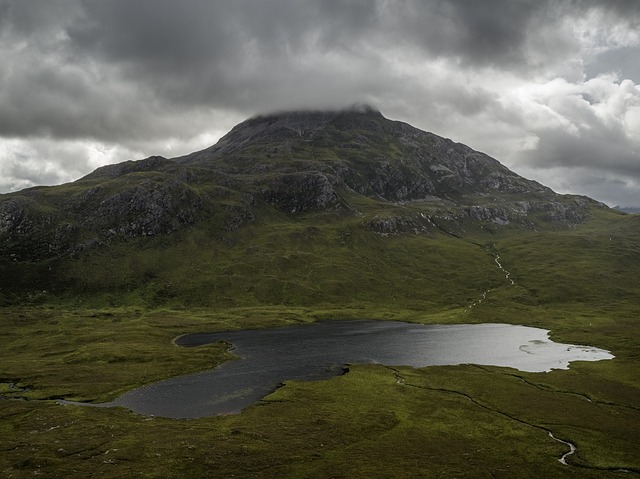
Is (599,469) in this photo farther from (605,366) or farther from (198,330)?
(198,330)

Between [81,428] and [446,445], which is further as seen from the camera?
[81,428]

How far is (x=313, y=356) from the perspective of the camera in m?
145

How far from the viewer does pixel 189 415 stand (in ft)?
282

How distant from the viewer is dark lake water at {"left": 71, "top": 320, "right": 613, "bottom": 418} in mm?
97812

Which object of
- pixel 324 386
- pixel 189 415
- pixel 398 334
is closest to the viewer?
pixel 189 415

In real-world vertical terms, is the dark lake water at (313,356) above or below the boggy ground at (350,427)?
below

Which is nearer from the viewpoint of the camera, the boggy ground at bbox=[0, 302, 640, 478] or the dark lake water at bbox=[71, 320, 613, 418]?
the boggy ground at bbox=[0, 302, 640, 478]

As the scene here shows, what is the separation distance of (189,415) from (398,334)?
12008 centimetres

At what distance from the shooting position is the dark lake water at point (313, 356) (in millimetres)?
97812

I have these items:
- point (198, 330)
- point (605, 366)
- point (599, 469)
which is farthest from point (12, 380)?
point (605, 366)

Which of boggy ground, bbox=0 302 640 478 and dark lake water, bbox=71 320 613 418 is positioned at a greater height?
boggy ground, bbox=0 302 640 478

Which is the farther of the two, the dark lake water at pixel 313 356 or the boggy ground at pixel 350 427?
the dark lake water at pixel 313 356

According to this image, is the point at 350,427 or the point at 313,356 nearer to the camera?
the point at 350,427

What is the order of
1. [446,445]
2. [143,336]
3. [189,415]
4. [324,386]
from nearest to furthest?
[446,445] → [189,415] → [324,386] → [143,336]
